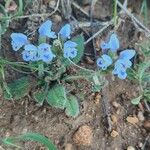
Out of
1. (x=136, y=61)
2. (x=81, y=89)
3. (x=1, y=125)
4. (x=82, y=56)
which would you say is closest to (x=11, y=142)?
(x=1, y=125)

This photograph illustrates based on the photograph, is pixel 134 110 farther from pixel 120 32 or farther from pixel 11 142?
pixel 11 142

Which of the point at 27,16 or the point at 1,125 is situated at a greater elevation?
the point at 27,16

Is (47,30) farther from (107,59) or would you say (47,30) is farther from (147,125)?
(147,125)

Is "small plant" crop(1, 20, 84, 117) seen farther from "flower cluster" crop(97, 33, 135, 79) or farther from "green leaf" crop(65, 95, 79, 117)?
"flower cluster" crop(97, 33, 135, 79)

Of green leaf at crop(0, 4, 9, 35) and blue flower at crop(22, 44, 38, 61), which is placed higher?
blue flower at crop(22, 44, 38, 61)

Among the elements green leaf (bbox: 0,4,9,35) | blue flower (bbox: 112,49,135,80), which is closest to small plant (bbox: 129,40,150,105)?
blue flower (bbox: 112,49,135,80)

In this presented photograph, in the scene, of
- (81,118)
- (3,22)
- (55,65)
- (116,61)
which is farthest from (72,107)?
(3,22)
